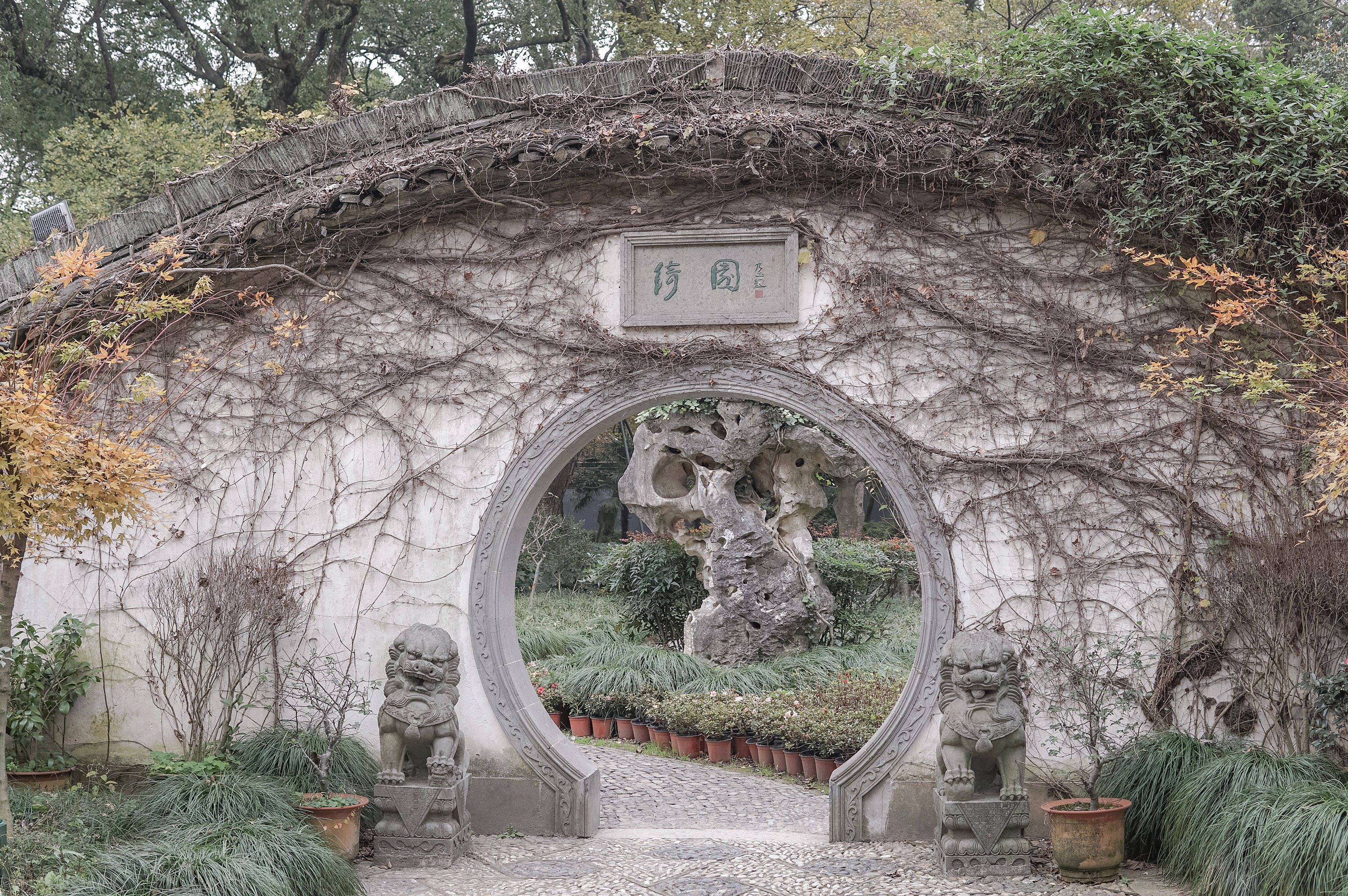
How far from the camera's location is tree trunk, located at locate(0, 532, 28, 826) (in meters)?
3.99

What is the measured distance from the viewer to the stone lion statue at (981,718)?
176 inches

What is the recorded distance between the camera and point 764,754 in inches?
287

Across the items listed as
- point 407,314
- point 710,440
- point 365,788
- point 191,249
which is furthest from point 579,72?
point 710,440

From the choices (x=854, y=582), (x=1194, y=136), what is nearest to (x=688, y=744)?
(x=854, y=582)

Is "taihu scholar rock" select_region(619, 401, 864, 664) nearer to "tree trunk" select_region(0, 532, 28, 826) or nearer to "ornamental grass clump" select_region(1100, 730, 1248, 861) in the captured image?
"ornamental grass clump" select_region(1100, 730, 1248, 861)

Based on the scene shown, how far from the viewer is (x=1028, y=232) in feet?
17.1

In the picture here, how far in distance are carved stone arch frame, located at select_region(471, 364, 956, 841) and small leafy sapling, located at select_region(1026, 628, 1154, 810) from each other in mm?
501

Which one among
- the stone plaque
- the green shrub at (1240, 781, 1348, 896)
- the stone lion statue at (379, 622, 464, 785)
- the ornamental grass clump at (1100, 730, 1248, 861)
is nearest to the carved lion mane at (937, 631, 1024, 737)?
the ornamental grass clump at (1100, 730, 1248, 861)

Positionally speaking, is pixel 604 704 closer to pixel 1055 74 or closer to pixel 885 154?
pixel 885 154

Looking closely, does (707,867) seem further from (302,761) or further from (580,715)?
(580,715)

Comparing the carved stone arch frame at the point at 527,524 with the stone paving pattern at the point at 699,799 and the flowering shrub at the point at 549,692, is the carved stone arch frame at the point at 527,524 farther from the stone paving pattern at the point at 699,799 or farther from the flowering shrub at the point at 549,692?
the flowering shrub at the point at 549,692

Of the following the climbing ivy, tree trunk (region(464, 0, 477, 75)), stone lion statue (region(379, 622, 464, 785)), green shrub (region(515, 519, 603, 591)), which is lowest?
stone lion statue (region(379, 622, 464, 785))

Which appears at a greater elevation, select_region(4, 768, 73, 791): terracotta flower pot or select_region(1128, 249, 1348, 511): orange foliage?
select_region(1128, 249, 1348, 511): orange foliage

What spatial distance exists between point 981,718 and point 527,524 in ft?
7.94
